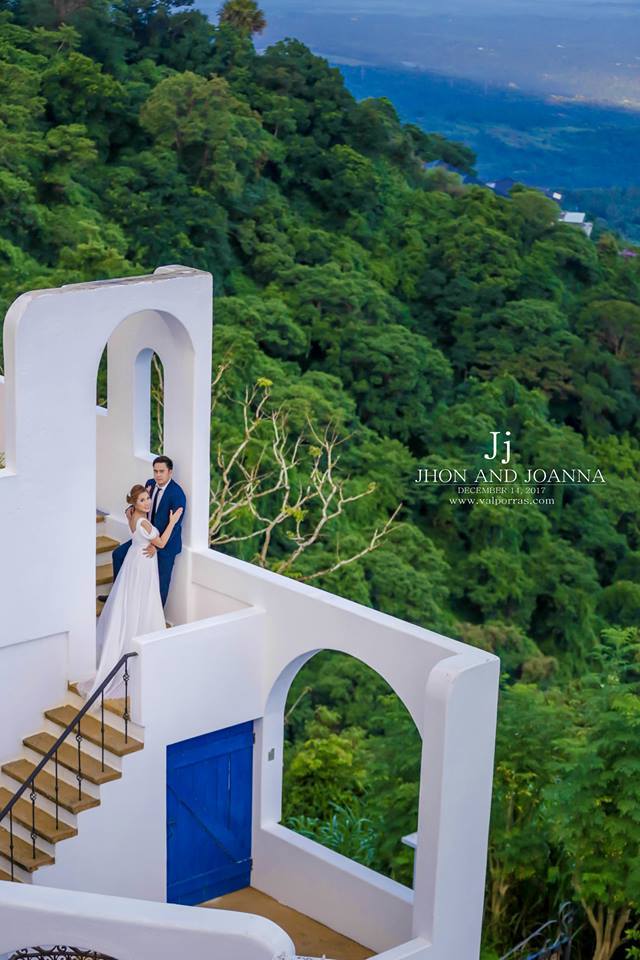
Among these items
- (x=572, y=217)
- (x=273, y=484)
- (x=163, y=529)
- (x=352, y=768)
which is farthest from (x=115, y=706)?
(x=572, y=217)

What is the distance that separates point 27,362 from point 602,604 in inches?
838

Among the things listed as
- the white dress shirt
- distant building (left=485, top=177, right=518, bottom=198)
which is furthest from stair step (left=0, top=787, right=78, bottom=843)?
distant building (left=485, top=177, right=518, bottom=198)

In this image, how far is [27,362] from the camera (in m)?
10.4

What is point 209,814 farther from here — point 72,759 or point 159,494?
point 159,494

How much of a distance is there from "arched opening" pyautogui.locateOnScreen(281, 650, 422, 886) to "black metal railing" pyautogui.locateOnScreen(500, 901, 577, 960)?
122 cm

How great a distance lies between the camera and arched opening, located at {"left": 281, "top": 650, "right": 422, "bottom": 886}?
1302 centimetres

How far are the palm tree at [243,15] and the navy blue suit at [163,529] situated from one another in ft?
95.3

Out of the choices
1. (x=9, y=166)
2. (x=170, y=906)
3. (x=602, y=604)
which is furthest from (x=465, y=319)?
(x=170, y=906)

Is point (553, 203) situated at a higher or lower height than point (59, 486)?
higher

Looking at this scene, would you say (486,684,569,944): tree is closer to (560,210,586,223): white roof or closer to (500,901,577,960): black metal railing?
(500,901,577,960): black metal railing

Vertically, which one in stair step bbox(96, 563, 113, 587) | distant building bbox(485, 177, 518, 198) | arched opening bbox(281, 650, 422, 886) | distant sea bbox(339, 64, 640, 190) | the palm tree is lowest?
arched opening bbox(281, 650, 422, 886)

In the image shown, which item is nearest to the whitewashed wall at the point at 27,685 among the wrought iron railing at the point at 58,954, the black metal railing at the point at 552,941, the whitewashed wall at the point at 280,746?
the whitewashed wall at the point at 280,746

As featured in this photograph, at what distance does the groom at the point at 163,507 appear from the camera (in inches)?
455

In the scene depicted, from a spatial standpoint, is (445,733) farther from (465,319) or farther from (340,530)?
(465,319)
